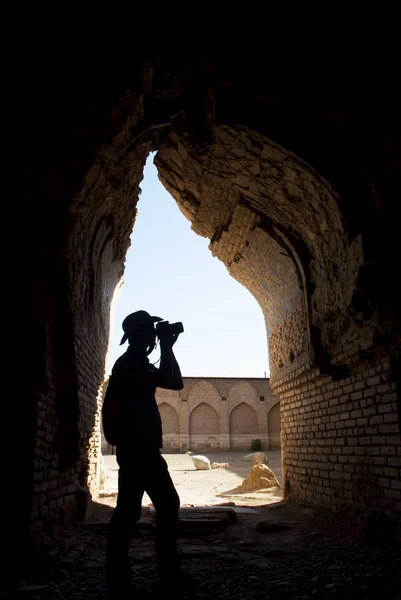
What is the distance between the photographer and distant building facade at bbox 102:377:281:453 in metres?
29.5

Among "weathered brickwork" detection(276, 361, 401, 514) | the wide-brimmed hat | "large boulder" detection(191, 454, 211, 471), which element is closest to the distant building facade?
"large boulder" detection(191, 454, 211, 471)

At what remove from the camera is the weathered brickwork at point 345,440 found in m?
4.81

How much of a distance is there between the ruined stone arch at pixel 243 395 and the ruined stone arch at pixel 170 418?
3546mm

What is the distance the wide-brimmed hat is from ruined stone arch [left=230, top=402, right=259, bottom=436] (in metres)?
27.6

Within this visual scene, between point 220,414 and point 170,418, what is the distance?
3.19 metres

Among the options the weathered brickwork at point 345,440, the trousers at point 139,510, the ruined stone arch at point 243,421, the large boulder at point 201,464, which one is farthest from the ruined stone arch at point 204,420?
the trousers at point 139,510

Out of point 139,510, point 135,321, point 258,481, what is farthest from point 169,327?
point 258,481

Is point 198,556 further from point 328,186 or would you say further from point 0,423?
point 328,186

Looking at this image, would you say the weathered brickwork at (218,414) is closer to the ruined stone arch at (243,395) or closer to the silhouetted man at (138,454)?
the ruined stone arch at (243,395)

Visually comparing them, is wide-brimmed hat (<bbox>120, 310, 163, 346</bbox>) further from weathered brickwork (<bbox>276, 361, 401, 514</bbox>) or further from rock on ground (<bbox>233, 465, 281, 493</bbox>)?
rock on ground (<bbox>233, 465, 281, 493</bbox>)

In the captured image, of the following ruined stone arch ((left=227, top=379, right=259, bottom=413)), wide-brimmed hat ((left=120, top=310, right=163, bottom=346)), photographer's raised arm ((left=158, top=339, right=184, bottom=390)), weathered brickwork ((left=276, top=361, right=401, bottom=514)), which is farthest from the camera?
ruined stone arch ((left=227, top=379, right=259, bottom=413))

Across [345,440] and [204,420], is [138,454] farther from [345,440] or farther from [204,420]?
[204,420]

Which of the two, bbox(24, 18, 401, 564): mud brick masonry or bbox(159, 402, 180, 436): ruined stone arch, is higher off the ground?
bbox(24, 18, 401, 564): mud brick masonry

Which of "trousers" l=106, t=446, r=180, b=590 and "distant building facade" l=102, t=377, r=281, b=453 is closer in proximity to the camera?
"trousers" l=106, t=446, r=180, b=590
